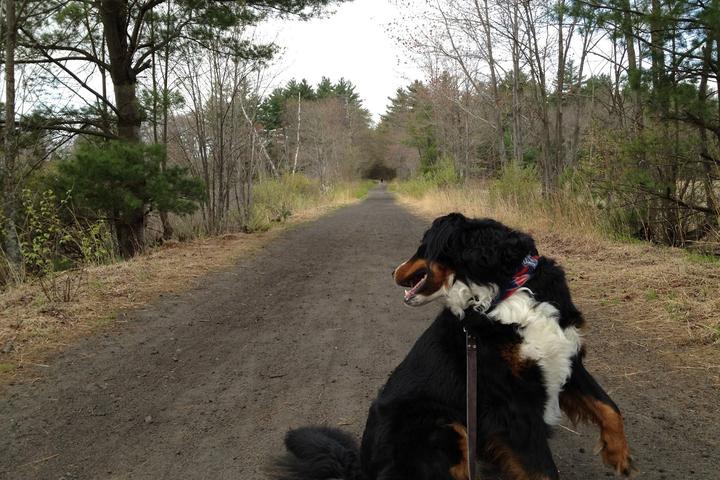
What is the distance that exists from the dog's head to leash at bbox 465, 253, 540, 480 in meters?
0.04

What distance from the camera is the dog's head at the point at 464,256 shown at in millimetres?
2412

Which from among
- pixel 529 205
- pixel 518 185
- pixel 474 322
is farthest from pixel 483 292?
pixel 518 185

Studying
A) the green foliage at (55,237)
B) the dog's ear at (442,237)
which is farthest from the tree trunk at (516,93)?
the dog's ear at (442,237)

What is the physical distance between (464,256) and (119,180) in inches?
351

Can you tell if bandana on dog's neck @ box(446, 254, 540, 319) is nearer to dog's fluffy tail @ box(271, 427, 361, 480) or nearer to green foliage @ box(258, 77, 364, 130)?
dog's fluffy tail @ box(271, 427, 361, 480)

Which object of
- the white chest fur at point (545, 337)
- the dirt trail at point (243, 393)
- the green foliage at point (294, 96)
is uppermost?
the green foliage at point (294, 96)

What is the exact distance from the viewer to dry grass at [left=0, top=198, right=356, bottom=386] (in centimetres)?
480

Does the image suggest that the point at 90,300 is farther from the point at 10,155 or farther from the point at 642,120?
the point at 642,120

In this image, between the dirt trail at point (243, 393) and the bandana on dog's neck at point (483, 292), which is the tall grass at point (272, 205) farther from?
the bandana on dog's neck at point (483, 292)

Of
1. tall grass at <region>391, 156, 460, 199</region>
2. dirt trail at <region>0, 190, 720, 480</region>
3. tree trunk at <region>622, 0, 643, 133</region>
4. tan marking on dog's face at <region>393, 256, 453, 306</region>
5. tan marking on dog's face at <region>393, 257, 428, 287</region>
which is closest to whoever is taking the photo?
tan marking on dog's face at <region>393, 256, 453, 306</region>

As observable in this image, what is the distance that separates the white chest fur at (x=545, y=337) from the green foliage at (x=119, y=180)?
8830 mm

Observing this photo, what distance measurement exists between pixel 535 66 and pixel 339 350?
11681mm

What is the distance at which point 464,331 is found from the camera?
2.35 meters

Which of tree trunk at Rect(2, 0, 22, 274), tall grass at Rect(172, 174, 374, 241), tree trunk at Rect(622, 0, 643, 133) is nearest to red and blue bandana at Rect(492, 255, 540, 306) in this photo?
tree trunk at Rect(622, 0, 643, 133)
